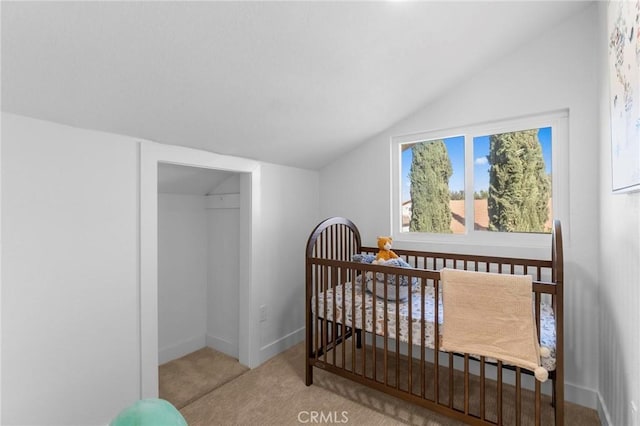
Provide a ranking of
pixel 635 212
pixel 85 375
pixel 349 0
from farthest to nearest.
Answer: pixel 85 375, pixel 349 0, pixel 635 212

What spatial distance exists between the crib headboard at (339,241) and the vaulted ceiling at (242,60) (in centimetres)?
78

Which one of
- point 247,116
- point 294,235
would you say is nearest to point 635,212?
point 247,116

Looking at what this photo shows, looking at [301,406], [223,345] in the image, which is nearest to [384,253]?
[301,406]

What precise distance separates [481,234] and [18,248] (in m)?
2.83

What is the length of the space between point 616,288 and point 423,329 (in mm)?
966

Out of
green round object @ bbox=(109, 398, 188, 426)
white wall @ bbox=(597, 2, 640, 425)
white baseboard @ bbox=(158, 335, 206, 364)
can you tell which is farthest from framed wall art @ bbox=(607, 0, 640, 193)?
white baseboard @ bbox=(158, 335, 206, 364)

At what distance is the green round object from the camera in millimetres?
921

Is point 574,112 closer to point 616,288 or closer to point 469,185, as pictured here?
point 469,185

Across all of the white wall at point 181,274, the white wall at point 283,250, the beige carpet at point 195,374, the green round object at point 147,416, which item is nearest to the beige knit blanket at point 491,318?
the green round object at point 147,416

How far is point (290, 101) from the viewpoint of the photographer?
1.98m

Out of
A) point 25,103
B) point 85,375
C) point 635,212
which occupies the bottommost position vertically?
point 85,375

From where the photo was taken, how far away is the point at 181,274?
2.76 m

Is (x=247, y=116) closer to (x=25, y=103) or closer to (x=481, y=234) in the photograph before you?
(x=25, y=103)

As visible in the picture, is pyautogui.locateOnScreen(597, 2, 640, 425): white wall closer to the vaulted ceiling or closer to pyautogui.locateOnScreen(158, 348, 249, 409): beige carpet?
the vaulted ceiling
